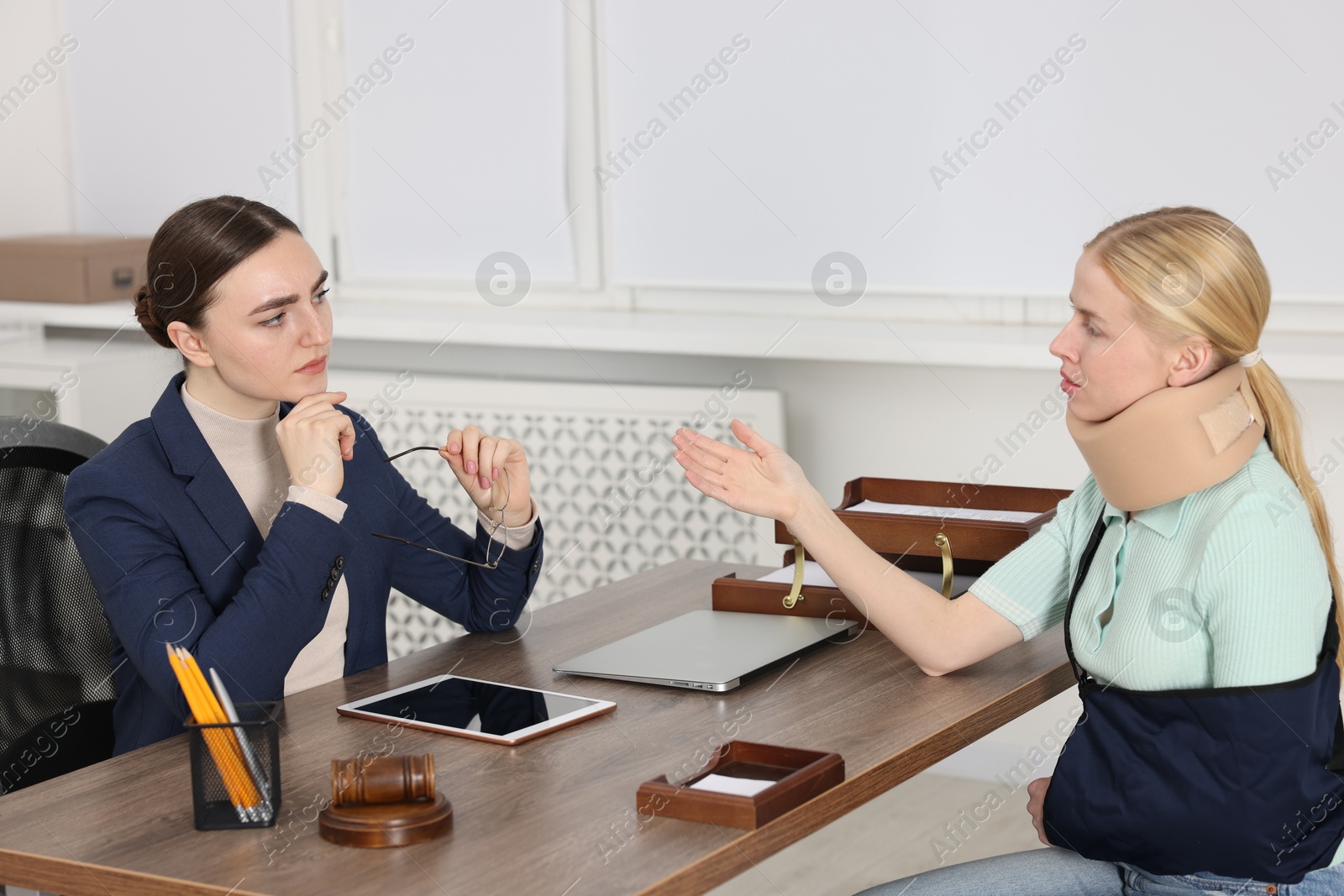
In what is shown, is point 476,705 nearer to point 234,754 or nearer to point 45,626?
point 234,754

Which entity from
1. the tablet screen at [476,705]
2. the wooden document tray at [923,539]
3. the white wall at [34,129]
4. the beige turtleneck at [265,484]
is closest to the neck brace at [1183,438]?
the wooden document tray at [923,539]

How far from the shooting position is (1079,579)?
1750mm

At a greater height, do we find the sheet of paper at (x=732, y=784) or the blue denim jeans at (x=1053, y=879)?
the sheet of paper at (x=732, y=784)

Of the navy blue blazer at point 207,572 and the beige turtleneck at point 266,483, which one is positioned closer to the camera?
the navy blue blazer at point 207,572

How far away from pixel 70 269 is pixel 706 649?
2619 mm

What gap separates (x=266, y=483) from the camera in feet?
6.46

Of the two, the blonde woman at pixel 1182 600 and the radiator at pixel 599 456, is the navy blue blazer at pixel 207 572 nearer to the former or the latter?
the blonde woman at pixel 1182 600

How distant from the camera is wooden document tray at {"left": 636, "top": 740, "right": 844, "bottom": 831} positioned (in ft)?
4.44

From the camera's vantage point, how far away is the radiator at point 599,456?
3395 millimetres

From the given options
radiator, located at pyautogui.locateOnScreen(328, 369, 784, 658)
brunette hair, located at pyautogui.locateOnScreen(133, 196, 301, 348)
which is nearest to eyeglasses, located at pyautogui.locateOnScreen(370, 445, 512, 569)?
brunette hair, located at pyautogui.locateOnScreen(133, 196, 301, 348)

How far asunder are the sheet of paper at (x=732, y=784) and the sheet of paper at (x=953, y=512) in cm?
74

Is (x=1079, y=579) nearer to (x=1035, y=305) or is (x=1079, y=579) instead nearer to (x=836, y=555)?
(x=836, y=555)

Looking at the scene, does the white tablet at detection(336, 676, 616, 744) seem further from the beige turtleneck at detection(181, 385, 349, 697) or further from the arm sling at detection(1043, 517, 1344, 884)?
the arm sling at detection(1043, 517, 1344, 884)

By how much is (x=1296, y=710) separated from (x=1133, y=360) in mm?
395
